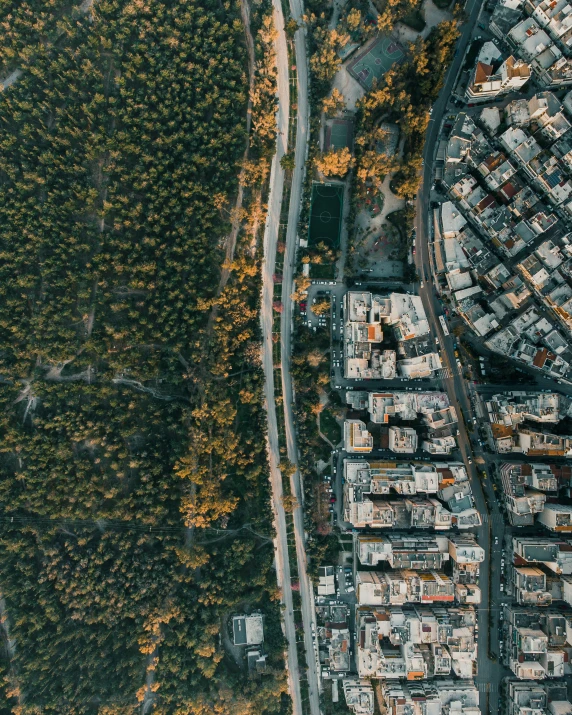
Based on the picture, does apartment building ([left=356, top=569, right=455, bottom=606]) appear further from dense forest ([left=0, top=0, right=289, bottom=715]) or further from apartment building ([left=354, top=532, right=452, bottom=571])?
dense forest ([left=0, top=0, right=289, bottom=715])

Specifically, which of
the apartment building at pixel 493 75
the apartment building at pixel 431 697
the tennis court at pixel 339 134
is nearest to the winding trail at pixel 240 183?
the tennis court at pixel 339 134

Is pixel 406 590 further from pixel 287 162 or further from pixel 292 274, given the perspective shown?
pixel 287 162

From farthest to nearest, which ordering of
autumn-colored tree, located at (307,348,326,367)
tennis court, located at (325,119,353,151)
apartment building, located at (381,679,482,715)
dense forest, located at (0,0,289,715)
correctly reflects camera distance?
1. tennis court, located at (325,119,353,151)
2. autumn-colored tree, located at (307,348,326,367)
3. dense forest, located at (0,0,289,715)
4. apartment building, located at (381,679,482,715)

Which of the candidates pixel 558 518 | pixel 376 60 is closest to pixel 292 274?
pixel 376 60

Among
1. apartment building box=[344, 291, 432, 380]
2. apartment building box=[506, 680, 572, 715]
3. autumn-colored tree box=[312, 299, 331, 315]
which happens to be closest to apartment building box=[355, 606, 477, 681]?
apartment building box=[506, 680, 572, 715]

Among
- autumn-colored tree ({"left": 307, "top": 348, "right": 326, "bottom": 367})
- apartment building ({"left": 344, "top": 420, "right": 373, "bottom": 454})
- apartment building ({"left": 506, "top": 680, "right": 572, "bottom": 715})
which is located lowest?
apartment building ({"left": 506, "top": 680, "right": 572, "bottom": 715})

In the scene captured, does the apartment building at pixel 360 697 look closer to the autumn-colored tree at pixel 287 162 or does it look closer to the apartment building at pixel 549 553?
the apartment building at pixel 549 553

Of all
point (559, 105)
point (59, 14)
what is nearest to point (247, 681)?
point (559, 105)
